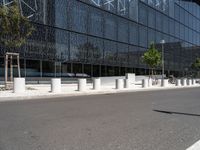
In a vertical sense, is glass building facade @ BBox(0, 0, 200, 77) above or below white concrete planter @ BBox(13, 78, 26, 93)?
above

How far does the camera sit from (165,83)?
1781 inches

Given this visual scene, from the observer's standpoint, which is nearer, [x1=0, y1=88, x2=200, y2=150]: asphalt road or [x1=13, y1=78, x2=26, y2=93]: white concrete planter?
[x1=0, y1=88, x2=200, y2=150]: asphalt road

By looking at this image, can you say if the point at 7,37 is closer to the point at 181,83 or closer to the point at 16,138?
the point at 16,138

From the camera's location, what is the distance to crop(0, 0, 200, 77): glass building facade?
117ft

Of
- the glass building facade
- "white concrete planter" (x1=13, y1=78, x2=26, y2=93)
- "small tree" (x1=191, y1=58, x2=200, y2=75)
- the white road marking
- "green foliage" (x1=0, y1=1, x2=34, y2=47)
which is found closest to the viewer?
the white road marking

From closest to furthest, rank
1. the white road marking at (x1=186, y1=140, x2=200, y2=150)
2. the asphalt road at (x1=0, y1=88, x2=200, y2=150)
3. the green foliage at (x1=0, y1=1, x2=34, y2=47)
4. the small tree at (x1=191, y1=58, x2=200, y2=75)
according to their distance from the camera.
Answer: the white road marking at (x1=186, y1=140, x2=200, y2=150)
the asphalt road at (x1=0, y1=88, x2=200, y2=150)
the green foliage at (x1=0, y1=1, x2=34, y2=47)
the small tree at (x1=191, y1=58, x2=200, y2=75)

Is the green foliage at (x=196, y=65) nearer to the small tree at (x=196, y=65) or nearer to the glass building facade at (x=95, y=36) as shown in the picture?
the small tree at (x=196, y=65)

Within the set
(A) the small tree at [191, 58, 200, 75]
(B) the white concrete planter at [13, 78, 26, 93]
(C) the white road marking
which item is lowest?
(C) the white road marking

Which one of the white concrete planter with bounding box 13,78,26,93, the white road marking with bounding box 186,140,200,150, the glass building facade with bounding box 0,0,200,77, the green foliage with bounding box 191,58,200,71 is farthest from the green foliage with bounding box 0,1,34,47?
the green foliage with bounding box 191,58,200,71

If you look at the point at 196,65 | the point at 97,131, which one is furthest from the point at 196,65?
the point at 97,131

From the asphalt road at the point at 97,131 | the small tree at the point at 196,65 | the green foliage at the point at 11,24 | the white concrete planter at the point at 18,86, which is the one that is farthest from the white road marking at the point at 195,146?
the small tree at the point at 196,65

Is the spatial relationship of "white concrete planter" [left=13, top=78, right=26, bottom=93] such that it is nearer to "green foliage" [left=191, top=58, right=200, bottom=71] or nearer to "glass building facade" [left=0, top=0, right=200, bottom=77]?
"glass building facade" [left=0, top=0, right=200, bottom=77]

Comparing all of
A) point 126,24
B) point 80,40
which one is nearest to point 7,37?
point 80,40

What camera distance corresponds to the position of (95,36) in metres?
A: 44.9
